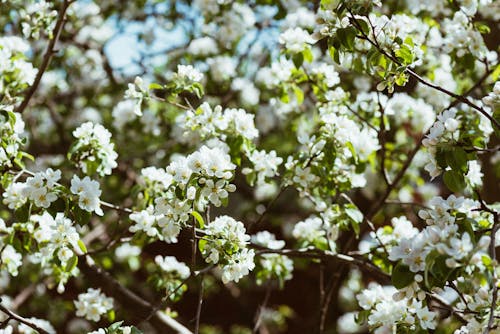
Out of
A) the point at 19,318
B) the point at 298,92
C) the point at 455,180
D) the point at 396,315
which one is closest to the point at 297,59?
the point at 298,92

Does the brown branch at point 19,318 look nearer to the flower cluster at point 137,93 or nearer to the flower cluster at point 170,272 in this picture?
the flower cluster at point 170,272

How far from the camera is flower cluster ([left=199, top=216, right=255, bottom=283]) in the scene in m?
1.77

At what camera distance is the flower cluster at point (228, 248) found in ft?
5.80

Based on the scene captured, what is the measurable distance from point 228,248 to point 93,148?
2.18 ft

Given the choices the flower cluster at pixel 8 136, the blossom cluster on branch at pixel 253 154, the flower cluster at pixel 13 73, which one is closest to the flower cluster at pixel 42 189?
the blossom cluster on branch at pixel 253 154

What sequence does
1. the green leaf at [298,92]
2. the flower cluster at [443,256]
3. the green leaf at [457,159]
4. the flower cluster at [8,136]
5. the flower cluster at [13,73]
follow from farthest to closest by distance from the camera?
the green leaf at [298,92], the flower cluster at [13,73], the flower cluster at [8,136], the green leaf at [457,159], the flower cluster at [443,256]

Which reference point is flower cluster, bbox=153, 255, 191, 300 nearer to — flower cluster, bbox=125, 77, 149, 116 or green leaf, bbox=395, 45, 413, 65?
flower cluster, bbox=125, 77, 149, 116

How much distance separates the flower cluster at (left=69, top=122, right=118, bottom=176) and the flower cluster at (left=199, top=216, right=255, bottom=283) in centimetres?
54

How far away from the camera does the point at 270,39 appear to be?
12.6ft

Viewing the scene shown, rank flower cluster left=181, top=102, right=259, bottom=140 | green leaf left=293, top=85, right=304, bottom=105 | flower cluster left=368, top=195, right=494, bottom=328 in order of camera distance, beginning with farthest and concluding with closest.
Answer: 1. green leaf left=293, top=85, right=304, bottom=105
2. flower cluster left=181, top=102, right=259, bottom=140
3. flower cluster left=368, top=195, right=494, bottom=328

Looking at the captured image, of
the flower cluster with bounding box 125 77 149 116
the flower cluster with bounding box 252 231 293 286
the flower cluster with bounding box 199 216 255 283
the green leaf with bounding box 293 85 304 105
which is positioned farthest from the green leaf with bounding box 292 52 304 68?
the flower cluster with bounding box 199 216 255 283

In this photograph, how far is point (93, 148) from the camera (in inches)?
83.9

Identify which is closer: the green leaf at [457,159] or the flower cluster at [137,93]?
the green leaf at [457,159]

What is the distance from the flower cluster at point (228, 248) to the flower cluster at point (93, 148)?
54 centimetres
